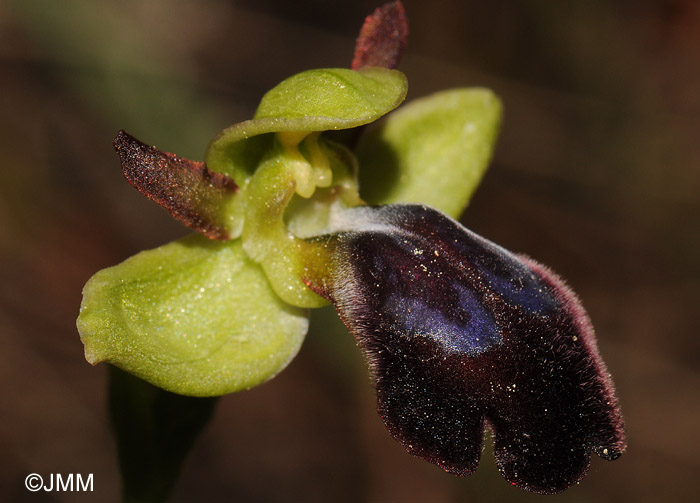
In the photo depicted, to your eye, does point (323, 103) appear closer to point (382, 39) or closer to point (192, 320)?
point (382, 39)

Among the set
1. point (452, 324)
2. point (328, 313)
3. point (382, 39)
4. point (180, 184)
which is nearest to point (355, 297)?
point (452, 324)

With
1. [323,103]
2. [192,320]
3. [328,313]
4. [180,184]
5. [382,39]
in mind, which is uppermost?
[382,39]

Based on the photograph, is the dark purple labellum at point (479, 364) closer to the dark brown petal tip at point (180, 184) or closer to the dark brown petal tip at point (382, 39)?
the dark brown petal tip at point (180, 184)

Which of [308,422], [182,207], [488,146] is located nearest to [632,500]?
[308,422]

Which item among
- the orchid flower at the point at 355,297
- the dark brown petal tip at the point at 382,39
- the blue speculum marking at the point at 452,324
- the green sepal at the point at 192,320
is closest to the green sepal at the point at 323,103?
the orchid flower at the point at 355,297

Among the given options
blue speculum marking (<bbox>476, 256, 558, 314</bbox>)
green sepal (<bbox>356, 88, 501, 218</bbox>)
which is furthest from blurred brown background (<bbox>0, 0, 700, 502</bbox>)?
blue speculum marking (<bbox>476, 256, 558, 314</bbox>)

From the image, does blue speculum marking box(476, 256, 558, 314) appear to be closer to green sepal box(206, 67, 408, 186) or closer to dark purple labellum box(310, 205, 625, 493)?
dark purple labellum box(310, 205, 625, 493)
